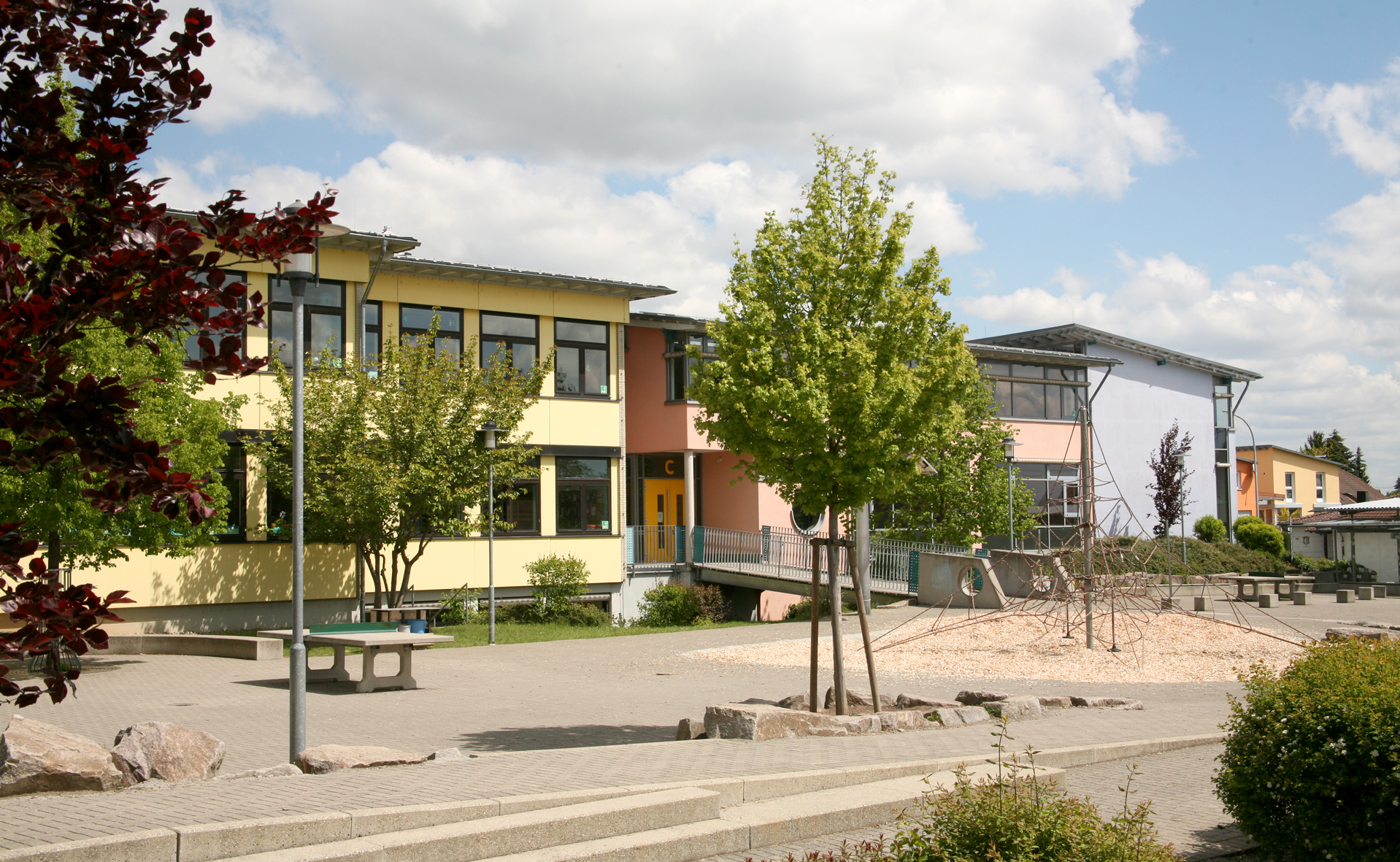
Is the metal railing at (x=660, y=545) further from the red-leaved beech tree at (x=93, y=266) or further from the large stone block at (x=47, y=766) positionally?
the red-leaved beech tree at (x=93, y=266)

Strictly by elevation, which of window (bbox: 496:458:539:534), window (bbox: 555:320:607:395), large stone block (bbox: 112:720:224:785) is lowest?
large stone block (bbox: 112:720:224:785)

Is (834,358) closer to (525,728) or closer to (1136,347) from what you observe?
(525,728)

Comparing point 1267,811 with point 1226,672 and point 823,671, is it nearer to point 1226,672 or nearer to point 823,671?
point 823,671

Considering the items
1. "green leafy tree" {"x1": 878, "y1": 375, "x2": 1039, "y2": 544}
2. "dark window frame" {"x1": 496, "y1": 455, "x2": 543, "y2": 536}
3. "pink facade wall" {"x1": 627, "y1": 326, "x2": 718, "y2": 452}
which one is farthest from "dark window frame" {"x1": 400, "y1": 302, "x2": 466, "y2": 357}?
"green leafy tree" {"x1": 878, "y1": 375, "x2": 1039, "y2": 544}

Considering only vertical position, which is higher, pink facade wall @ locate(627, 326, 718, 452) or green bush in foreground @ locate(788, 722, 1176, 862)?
pink facade wall @ locate(627, 326, 718, 452)

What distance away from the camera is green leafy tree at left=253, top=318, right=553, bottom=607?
74.0ft

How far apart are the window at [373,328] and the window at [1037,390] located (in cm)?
2305

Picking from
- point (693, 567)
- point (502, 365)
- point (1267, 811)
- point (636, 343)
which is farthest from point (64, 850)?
point (636, 343)

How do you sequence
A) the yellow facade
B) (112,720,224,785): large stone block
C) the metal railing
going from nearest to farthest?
1. (112,720,224,785): large stone block
2. the yellow facade
3. the metal railing

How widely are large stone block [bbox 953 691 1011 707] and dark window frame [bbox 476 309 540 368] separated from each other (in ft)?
58.1

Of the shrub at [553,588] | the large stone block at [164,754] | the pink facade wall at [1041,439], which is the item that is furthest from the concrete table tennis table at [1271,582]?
the large stone block at [164,754]

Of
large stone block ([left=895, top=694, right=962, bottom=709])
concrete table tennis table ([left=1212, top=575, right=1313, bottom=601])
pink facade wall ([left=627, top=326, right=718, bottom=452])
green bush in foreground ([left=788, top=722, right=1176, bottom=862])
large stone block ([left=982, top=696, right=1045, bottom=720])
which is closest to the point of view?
green bush in foreground ([left=788, top=722, right=1176, bottom=862])

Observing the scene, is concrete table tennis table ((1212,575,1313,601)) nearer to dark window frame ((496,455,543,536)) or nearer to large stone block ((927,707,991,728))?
dark window frame ((496,455,543,536))

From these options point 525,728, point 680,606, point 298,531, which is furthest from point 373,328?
point 298,531
